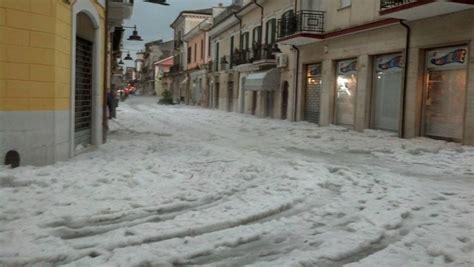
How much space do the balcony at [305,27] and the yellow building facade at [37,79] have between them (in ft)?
41.1

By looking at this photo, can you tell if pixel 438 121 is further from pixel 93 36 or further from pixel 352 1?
pixel 93 36

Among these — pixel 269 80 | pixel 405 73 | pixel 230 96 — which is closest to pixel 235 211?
pixel 405 73

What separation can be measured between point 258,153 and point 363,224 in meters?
5.74

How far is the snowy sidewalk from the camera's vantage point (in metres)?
4.24

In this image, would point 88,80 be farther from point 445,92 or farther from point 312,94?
point 312,94

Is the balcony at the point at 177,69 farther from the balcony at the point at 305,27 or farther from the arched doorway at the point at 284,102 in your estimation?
the balcony at the point at 305,27

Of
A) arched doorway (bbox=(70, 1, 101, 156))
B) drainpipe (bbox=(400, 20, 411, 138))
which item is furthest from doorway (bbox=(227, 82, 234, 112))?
arched doorway (bbox=(70, 1, 101, 156))

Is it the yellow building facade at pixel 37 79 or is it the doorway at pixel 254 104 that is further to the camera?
the doorway at pixel 254 104

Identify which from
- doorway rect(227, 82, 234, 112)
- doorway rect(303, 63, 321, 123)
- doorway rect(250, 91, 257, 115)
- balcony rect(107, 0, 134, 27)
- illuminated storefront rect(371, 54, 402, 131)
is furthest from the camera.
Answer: doorway rect(227, 82, 234, 112)

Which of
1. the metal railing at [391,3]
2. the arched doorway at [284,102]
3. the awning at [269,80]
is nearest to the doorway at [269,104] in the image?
the awning at [269,80]

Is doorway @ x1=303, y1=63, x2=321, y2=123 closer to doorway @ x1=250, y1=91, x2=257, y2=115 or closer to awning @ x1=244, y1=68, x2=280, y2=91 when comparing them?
awning @ x1=244, y1=68, x2=280, y2=91

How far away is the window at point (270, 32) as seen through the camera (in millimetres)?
26031

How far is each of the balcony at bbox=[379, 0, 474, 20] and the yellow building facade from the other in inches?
330

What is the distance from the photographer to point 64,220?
5.11m
